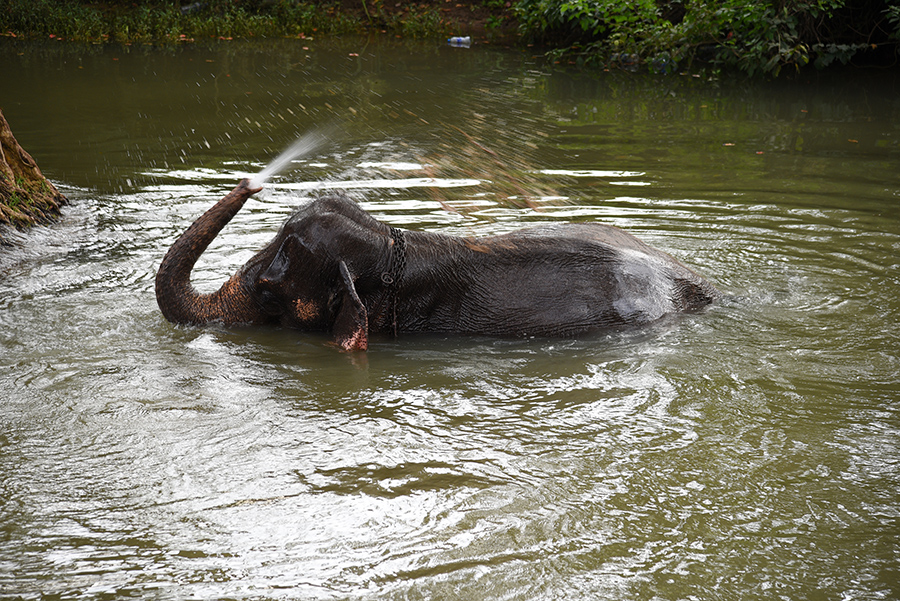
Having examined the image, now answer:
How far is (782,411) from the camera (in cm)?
489

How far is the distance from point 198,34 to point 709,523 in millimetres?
21586

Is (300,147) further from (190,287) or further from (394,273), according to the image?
(394,273)

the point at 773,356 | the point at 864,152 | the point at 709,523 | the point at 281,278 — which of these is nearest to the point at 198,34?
the point at 864,152

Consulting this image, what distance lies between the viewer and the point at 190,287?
5984 millimetres

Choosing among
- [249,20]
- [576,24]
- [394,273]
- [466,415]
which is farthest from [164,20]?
[466,415]

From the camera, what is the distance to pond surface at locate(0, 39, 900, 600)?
11.6 ft

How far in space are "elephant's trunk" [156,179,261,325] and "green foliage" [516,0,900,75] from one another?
1235 cm

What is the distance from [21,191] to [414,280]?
4725 mm

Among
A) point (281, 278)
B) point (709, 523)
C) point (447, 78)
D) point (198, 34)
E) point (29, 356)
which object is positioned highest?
point (198, 34)

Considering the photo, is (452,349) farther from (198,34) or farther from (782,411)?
(198,34)

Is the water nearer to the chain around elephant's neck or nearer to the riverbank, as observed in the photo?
the chain around elephant's neck

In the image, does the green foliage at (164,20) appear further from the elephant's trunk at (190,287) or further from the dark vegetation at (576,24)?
the elephant's trunk at (190,287)

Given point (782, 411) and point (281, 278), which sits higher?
point (281, 278)

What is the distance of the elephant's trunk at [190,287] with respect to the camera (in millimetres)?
5789
